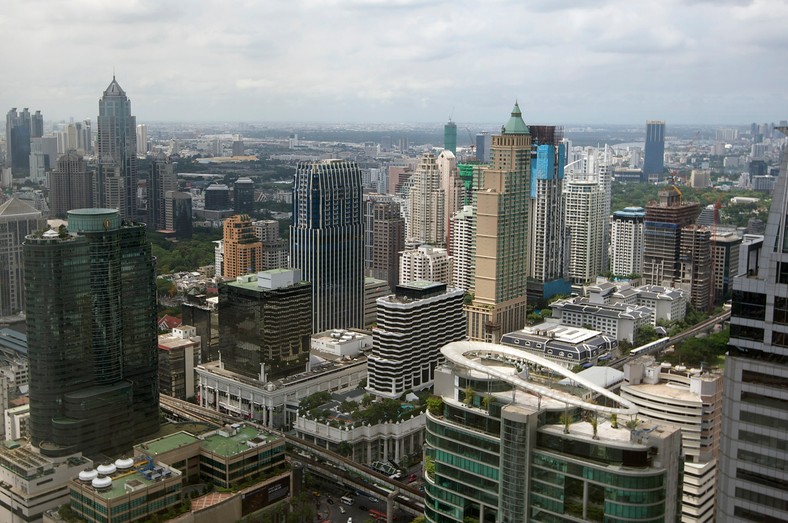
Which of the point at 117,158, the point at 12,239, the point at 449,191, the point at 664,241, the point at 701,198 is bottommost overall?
the point at 664,241

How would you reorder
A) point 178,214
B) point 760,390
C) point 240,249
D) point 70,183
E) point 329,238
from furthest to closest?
point 178,214, point 70,183, point 240,249, point 329,238, point 760,390

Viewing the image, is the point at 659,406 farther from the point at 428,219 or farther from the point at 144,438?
the point at 428,219

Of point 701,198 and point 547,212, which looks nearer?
point 547,212

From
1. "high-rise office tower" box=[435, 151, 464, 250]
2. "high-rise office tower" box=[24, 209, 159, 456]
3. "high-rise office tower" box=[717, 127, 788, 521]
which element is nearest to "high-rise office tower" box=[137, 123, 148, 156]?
"high-rise office tower" box=[435, 151, 464, 250]

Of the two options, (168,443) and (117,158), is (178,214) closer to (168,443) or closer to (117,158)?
(117,158)

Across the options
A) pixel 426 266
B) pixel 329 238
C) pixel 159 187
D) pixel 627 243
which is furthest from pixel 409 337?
pixel 159 187

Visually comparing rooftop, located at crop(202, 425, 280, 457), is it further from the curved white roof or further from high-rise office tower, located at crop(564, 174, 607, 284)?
high-rise office tower, located at crop(564, 174, 607, 284)

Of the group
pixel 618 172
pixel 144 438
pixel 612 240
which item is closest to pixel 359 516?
pixel 144 438
